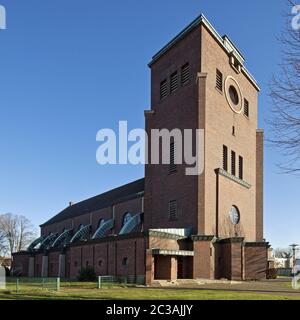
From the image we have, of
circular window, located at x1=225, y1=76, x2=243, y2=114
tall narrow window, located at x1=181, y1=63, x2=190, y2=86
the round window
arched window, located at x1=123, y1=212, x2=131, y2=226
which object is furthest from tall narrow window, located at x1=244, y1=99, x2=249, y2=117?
arched window, located at x1=123, y1=212, x2=131, y2=226

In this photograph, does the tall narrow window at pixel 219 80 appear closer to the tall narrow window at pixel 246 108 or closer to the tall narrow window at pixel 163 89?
the tall narrow window at pixel 163 89

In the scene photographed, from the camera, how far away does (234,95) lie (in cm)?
4441

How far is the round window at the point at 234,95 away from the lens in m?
43.8

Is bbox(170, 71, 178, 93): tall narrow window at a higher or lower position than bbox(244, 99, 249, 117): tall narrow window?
higher

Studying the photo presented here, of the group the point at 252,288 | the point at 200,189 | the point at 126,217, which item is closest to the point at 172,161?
the point at 200,189

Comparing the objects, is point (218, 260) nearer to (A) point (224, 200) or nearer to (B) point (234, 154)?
(A) point (224, 200)

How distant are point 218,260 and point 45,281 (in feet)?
50.7

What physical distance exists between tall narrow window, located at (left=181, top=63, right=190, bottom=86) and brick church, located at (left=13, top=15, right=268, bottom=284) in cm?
9

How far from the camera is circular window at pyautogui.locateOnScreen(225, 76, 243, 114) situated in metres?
42.8

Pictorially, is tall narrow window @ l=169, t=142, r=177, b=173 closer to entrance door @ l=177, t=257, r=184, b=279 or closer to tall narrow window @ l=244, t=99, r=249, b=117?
entrance door @ l=177, t=257, r=184, b=279

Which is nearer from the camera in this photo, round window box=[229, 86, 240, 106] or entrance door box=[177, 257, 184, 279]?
entrance door box=[177, 257, 184, 279]

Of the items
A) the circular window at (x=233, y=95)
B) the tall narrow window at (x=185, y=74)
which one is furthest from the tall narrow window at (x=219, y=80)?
the tall narrow window at (x=185, y=74)

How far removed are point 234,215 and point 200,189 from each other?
683 cm

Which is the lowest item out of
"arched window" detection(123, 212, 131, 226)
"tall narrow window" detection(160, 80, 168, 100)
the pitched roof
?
"arched window" detection(123, 212, 131, 226)
